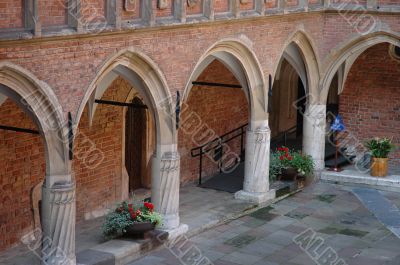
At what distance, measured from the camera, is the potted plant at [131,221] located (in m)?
16.8

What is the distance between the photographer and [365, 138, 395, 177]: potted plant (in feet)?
73.6

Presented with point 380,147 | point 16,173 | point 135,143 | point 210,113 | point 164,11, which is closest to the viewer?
point 164,11

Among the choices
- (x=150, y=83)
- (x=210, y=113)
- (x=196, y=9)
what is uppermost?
(x=196, y=9)

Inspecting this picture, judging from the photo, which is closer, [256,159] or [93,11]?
[93,11]

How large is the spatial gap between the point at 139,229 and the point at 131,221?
21 cm

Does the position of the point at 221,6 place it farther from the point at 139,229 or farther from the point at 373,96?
the point at 373,96

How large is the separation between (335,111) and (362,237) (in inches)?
335

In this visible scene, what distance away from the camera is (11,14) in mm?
13422

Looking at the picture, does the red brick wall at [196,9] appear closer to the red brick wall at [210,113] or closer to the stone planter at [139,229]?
the stone planter at [139,229]

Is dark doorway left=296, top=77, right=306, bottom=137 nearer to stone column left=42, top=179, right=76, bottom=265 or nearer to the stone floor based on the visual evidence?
the stone floor

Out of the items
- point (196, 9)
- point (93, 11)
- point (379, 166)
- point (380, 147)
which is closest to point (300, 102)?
point (379, 166)

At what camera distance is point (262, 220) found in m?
19.7

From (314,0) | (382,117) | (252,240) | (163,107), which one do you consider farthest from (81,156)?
(382,117)

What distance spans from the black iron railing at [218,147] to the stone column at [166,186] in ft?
15.8
